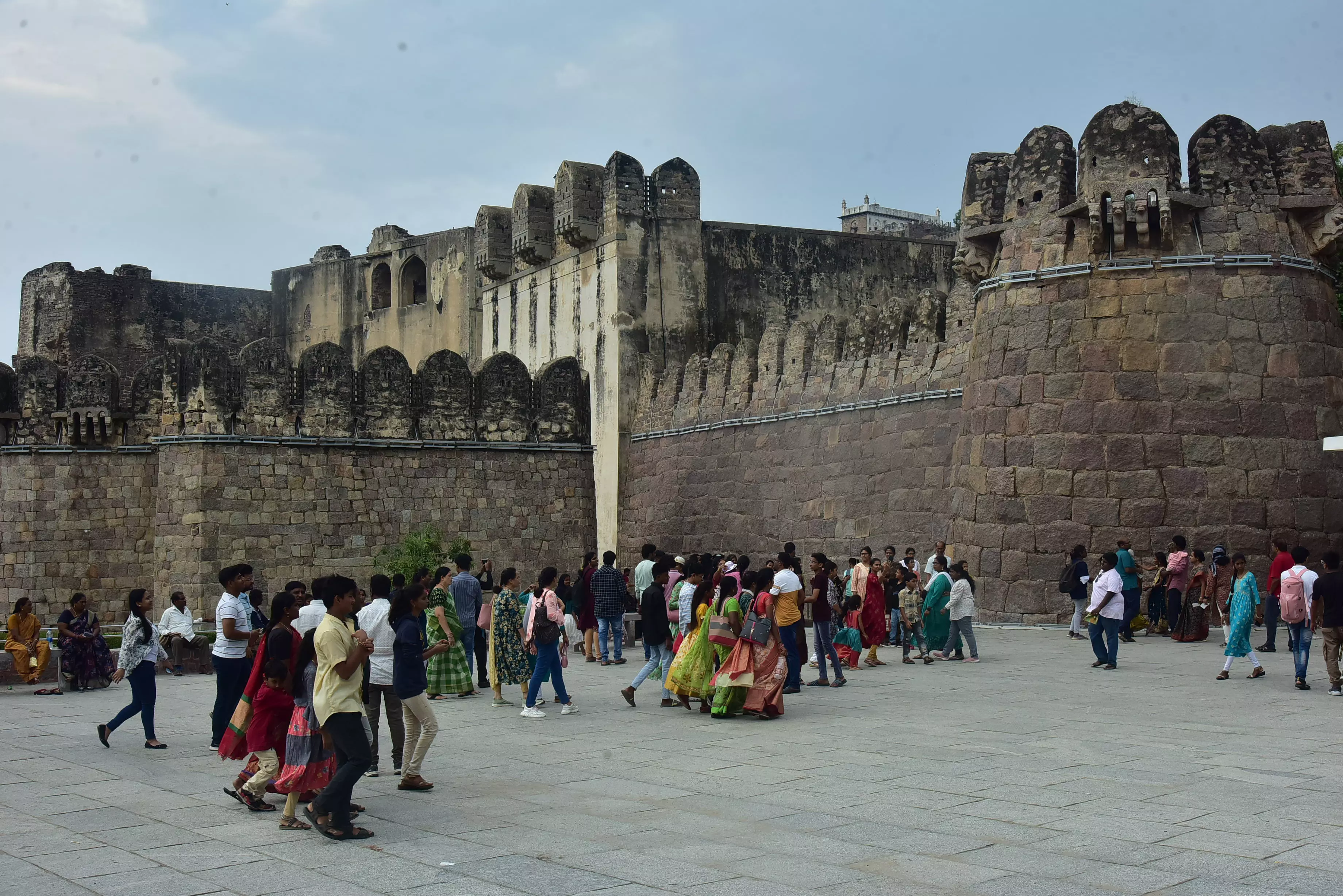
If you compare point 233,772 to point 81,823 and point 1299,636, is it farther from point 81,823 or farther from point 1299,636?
point 1299,636

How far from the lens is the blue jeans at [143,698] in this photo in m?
10.0

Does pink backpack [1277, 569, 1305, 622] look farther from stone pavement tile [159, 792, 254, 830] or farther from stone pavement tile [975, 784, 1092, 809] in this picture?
stone pavement tile [159, 792, 254, 830]

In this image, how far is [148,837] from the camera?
703cm

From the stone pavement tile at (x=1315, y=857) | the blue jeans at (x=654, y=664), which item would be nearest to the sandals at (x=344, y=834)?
the stone pavement tile at (x=1315, y=857)

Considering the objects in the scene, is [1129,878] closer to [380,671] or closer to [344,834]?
[344,834]

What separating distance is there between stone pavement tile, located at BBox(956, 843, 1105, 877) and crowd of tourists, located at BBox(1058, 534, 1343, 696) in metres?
5.53

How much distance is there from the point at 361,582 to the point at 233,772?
12.8 meters

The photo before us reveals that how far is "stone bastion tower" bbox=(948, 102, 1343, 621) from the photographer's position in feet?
52.2

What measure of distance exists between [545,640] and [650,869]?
4.96 meters

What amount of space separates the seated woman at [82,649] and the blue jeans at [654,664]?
556cm

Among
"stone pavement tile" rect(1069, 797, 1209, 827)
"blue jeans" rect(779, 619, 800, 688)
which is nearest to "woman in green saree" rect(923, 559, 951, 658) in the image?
"blue jeans" rect(779, 619, 800, 688)

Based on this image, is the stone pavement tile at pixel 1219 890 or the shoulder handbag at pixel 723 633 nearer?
the stone pavement tile at pixel 1219 890

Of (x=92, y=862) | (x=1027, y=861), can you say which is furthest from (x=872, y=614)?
(x=92, y=862)

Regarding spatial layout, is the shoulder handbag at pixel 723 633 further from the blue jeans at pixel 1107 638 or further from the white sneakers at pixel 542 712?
the blue jeans at pixel 1107 638
